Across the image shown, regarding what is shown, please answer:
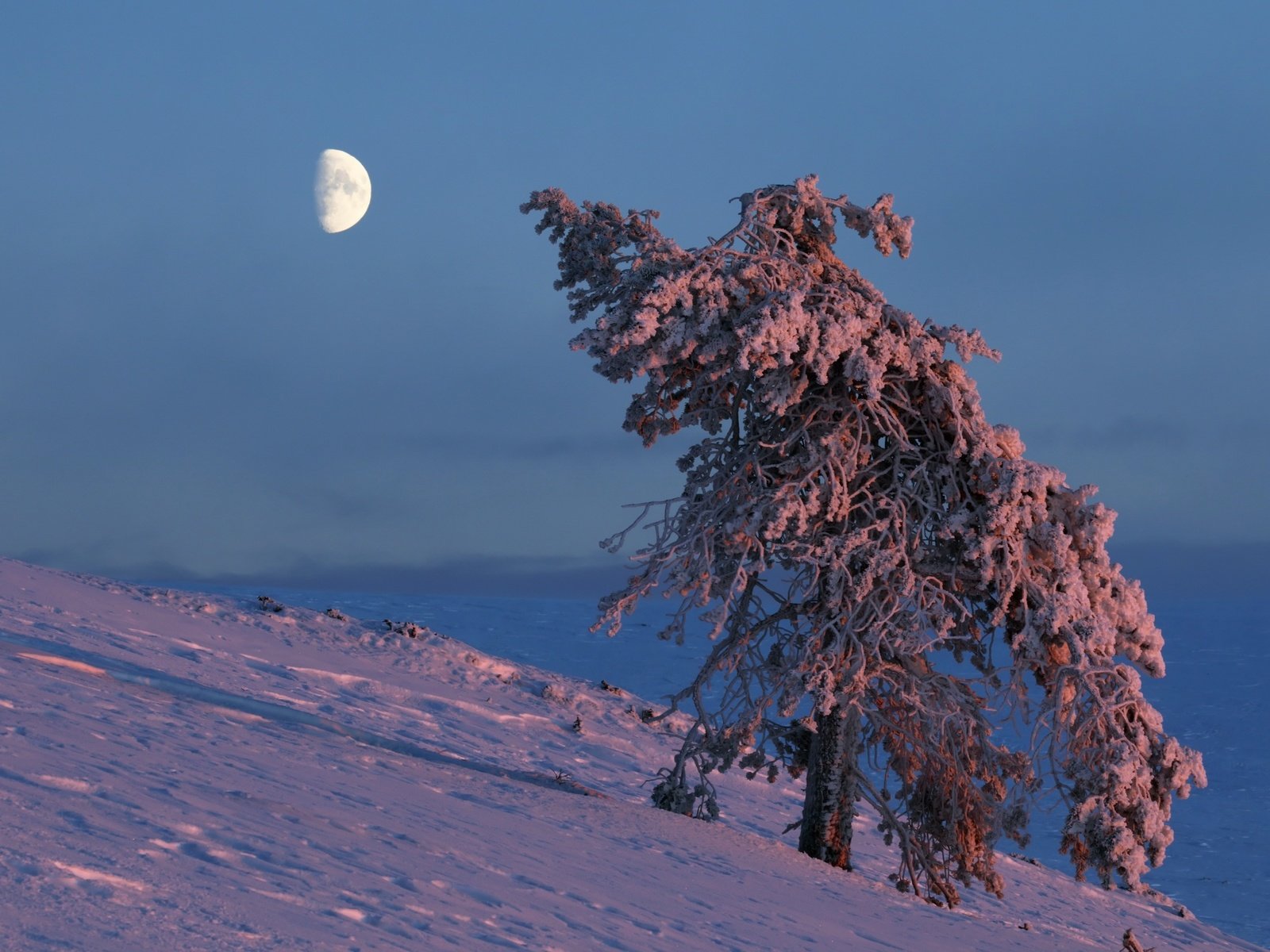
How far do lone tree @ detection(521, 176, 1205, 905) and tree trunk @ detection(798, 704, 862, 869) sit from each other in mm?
24

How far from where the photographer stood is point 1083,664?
34.4 ft

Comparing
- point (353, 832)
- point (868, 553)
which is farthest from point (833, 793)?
point (353, 832)

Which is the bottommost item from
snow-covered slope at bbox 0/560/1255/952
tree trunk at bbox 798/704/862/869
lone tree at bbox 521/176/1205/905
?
snow-covered slope at bbox 0/560/1255/952

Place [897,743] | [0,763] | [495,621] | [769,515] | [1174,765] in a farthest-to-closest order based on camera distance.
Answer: [495,621] → [897,743] → [769,515] → [1174,765] → [0,763]

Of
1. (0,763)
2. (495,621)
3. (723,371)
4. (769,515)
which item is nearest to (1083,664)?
(769,515)

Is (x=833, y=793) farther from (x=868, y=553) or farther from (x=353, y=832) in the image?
(x=353, y=832)

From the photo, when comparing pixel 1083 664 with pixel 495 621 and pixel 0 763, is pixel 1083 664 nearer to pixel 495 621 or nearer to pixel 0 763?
pixel 0 763

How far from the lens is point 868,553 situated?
36.4 feet

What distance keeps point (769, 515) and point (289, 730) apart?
491cm

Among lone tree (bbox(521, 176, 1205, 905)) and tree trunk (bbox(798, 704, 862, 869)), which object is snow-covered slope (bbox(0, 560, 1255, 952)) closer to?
tree trunk (bbox(798, 704, 862, 869))

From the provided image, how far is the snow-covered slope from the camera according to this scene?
16.4 ft

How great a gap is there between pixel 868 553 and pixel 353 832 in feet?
19.4

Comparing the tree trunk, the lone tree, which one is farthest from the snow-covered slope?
the lone tree

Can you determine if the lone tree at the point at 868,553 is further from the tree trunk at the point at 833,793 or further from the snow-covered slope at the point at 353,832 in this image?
the snow-covered slope at the point at 353,832
